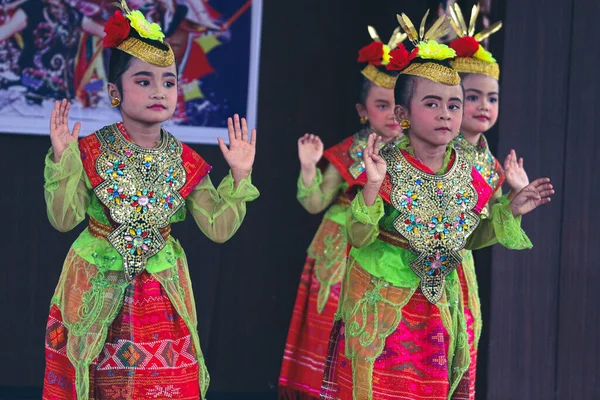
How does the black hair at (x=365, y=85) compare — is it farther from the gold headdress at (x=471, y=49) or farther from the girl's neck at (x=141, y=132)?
the girl's neck at (x=141, y=132)

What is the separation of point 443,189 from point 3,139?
2.36 meters

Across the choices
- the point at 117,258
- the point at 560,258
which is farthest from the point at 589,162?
the point at 117,258

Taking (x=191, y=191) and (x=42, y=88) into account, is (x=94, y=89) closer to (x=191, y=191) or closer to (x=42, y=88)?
(x=42, y=88)

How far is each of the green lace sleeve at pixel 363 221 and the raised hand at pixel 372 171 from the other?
24mm

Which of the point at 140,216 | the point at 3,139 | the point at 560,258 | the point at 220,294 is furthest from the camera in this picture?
the point at 220,294

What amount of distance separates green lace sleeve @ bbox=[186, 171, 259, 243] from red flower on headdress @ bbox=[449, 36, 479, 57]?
1.15 metres

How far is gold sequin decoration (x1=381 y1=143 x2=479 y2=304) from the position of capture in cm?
333

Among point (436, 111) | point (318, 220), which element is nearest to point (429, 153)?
point (436, 111)

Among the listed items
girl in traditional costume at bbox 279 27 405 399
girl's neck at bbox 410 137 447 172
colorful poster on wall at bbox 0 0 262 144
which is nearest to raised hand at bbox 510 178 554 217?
girl's neck at bbox 410 137 447 172

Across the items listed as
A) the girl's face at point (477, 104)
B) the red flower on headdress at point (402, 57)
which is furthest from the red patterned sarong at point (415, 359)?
the girl's face at point (477, 104)

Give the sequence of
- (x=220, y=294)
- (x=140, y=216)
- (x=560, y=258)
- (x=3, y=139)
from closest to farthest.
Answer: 1. (x=140, y=216)
2. (x=560, y=258)
3. (x=3, y=139)
4. (x=220, y=294)

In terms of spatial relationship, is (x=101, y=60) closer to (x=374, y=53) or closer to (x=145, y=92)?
(x=374, y=53)

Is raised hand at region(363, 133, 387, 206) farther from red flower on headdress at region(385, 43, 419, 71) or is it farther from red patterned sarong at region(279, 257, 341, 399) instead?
red patterned sarong at region(279, 257, 341, 399)

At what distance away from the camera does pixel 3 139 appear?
482 cm
